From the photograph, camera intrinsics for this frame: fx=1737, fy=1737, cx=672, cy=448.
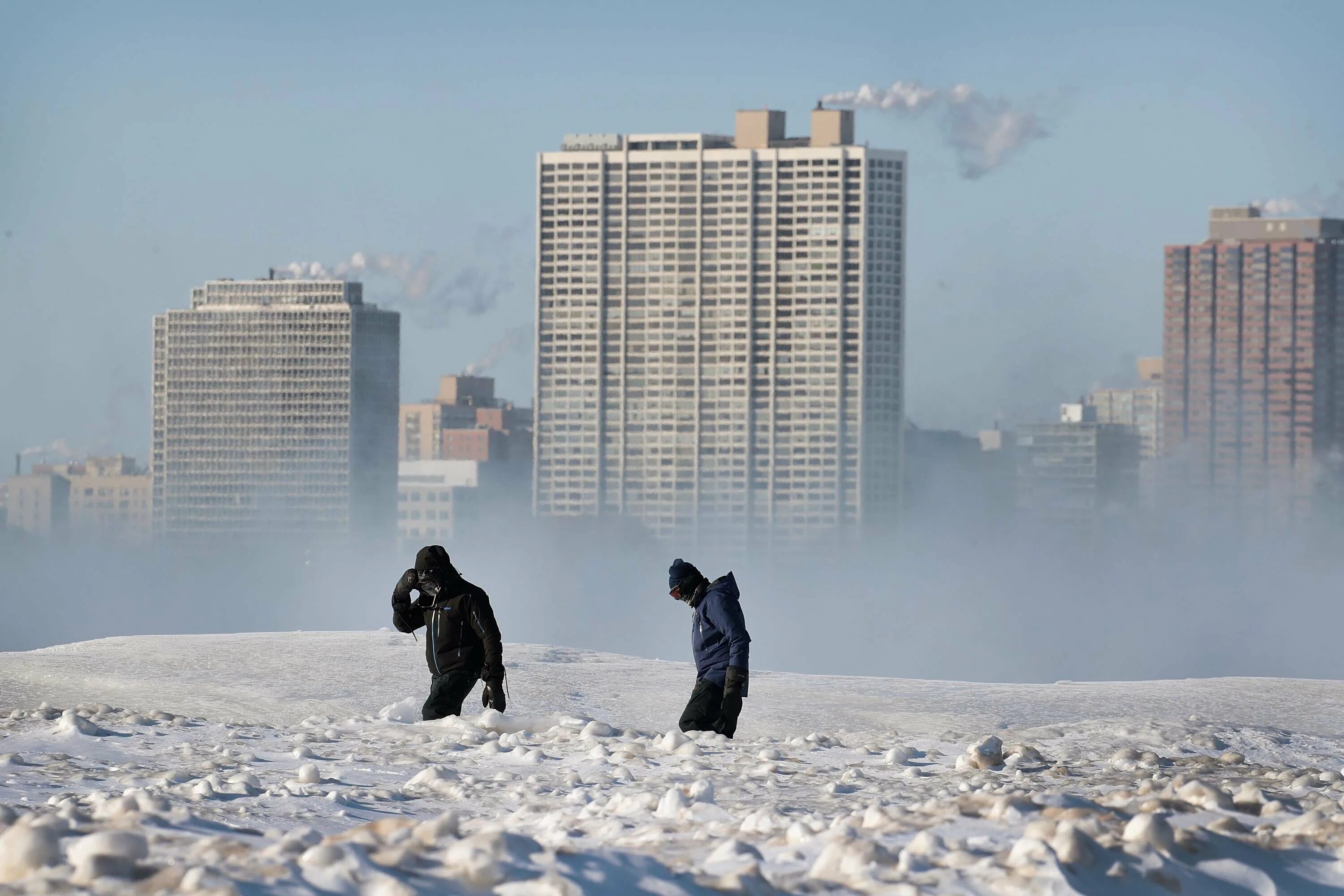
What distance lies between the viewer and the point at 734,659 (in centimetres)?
1238

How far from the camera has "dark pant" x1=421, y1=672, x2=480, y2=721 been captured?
12961 millimetres

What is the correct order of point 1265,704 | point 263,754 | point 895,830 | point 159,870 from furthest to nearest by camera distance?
point 1265,704 → point 263,754 → point 895,830 → point 159,870

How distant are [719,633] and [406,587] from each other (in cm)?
231

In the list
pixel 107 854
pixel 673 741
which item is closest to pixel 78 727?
pixel 673 741

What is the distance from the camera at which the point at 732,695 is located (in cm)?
1238

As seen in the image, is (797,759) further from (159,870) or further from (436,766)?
(159,870)

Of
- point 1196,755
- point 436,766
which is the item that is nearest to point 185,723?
point 436,766

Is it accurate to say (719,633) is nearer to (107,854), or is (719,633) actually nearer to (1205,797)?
(1205,797)

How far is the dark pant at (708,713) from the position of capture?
1248 centimetres

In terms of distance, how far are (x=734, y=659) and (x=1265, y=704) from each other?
262 inches

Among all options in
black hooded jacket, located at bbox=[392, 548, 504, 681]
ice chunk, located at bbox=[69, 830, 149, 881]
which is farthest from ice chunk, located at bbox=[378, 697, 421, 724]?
ice chunk, located at bbox=[69, 830, 149, 881]

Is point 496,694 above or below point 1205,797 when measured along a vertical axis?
below

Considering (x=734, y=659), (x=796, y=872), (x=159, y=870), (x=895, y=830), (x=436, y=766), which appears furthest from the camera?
(x=734, y=659)

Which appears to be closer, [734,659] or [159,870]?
[159,870]
